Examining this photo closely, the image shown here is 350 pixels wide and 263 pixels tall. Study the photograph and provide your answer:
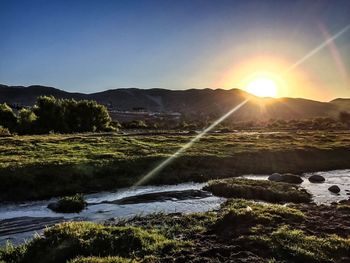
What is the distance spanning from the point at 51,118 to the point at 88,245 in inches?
3045

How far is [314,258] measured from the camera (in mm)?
15477

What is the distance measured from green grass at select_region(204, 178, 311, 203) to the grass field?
6.90 metres

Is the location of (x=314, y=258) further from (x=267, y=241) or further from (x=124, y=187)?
(x=124, y=187)

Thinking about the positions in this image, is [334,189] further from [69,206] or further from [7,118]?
[7,118]

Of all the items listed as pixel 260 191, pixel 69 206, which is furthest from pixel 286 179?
pixel 69 206

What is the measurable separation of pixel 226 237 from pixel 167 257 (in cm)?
385

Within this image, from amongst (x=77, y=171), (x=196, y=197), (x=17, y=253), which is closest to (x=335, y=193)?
(x=196, y=197)

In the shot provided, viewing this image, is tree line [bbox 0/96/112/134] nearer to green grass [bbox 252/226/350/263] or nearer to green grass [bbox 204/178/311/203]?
green grass [bbox 204/178/311/203]

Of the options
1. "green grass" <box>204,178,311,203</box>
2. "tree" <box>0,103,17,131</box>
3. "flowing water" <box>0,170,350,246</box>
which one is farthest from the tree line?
"green grass" <box>204,178,311,203</box>

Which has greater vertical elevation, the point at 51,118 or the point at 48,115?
the point at 48,115

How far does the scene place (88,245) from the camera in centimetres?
1664

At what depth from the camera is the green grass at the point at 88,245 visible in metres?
16.1

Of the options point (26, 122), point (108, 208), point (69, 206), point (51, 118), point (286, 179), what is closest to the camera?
point (69, 206)

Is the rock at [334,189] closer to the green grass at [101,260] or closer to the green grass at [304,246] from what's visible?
the green grass at [304,246]
